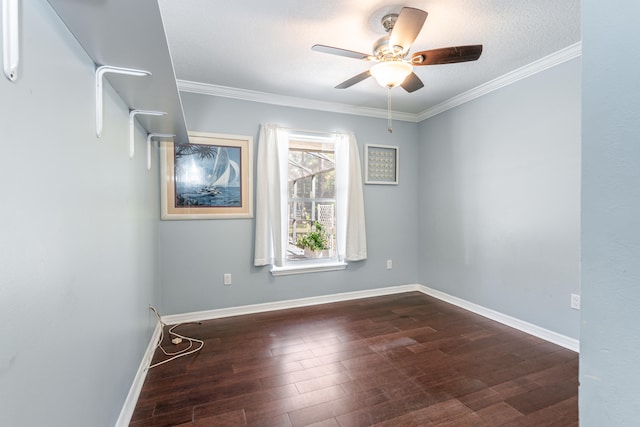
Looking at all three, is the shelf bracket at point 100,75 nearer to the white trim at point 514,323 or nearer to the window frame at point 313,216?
the window frame at point 313,216

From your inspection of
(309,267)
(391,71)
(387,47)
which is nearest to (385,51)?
(387,47)

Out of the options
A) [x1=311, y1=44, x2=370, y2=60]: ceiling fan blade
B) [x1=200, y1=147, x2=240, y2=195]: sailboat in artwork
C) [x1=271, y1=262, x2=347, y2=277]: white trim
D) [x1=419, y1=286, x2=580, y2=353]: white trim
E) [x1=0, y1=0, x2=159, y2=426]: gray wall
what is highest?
[x1=311, y1=44, x2=370, y2=60]: ceiling fan blade

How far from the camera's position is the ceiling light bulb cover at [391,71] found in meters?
1.96

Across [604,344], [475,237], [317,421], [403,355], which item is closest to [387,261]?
[475,237]

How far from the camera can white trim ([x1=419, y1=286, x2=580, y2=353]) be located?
251 centimetres

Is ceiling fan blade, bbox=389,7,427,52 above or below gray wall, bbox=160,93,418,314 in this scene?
above

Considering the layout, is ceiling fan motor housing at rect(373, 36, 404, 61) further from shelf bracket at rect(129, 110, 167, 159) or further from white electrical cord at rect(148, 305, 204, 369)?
white electrical cord at rect(148, 305, 204, 369)

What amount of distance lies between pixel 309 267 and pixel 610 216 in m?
3.22

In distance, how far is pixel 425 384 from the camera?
200cm

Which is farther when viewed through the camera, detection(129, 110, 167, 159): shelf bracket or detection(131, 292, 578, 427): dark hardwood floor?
detection(129, 110, 167, 159): shelf bracket

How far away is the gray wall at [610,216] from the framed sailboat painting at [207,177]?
3050 millimetres

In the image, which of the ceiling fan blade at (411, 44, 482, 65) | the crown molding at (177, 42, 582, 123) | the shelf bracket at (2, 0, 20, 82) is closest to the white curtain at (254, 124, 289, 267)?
the crown molding at (177, 42, 582, 123)

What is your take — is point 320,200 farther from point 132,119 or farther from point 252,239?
point 132,119

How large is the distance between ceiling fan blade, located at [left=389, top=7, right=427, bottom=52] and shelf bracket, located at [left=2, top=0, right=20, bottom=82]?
1.53m
